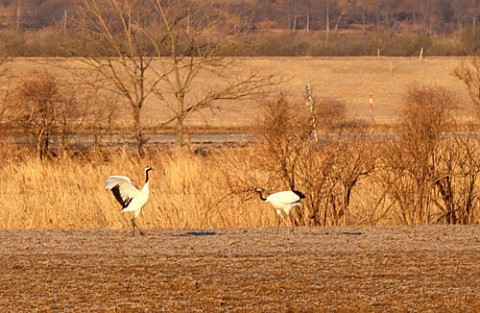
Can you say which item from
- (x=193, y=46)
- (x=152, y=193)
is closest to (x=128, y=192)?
(x=152, y=193)

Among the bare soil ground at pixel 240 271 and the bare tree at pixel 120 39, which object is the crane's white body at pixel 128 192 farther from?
the bare tree at pixel 120 39

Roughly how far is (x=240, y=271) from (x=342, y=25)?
138 meters

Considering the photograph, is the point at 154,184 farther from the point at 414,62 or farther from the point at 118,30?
the point at 414,62

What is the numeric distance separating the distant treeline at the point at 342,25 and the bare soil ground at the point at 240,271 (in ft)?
105

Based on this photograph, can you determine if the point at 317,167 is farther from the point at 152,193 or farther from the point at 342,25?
the point at 342,25

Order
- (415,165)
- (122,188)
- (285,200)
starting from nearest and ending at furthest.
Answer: (122,188), (285,200), (415,165)

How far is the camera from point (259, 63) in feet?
254

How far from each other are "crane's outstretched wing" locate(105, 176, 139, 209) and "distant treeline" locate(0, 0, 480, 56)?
31.5m

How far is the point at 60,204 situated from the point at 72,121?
34.7 feet

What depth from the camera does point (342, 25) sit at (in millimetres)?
148125

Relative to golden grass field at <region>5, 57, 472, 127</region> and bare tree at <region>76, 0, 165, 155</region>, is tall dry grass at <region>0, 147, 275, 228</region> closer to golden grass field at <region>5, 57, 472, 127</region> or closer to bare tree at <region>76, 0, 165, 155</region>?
bare tree at <region>76, 0, 165, 155</region>

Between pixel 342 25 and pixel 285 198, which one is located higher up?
pixel 342 25

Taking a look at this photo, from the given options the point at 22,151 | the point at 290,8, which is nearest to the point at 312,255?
the point at 22,151

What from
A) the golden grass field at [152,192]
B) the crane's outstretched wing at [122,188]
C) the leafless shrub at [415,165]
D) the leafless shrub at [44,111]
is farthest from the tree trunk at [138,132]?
the crane's outstretched wing at [122,188]
